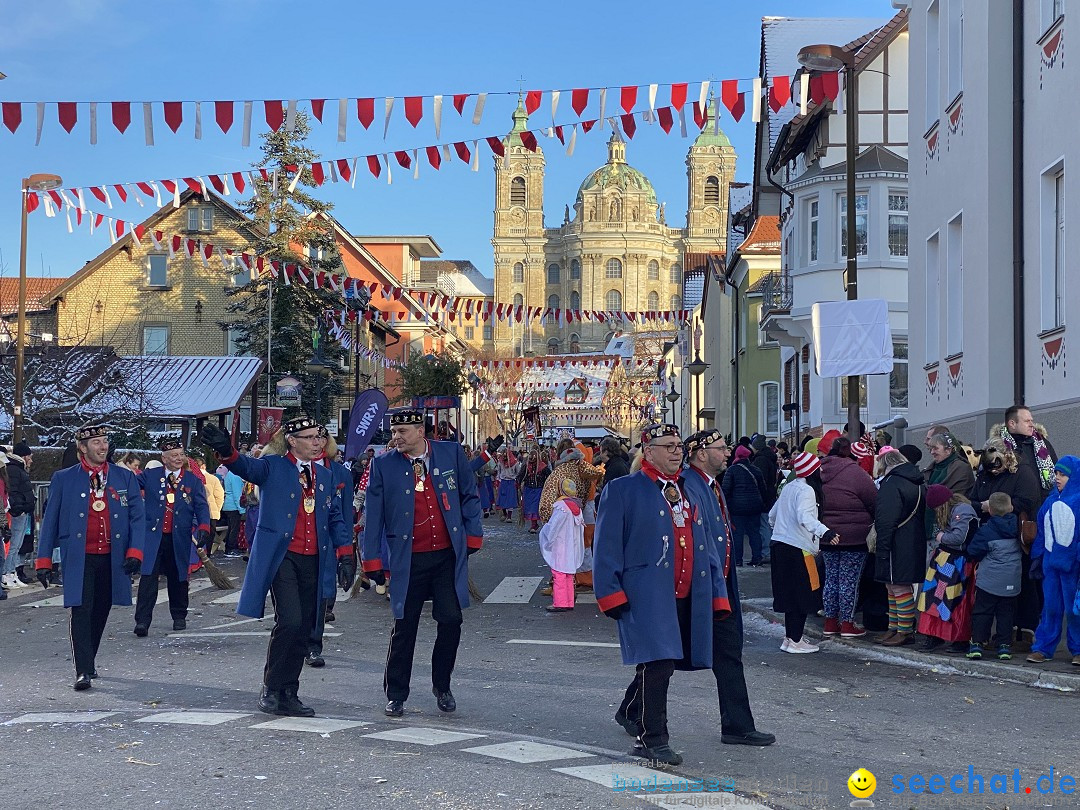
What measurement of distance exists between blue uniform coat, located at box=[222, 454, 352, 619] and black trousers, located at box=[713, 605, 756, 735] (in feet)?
8.85

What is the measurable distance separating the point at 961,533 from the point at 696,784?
505cm

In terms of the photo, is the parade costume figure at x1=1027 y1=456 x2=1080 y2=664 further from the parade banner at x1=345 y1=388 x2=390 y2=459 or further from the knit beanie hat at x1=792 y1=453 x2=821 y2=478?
the parade banner at x1=345 y1=388 x2=390 y2=459

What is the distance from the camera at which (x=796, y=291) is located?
1134 inches

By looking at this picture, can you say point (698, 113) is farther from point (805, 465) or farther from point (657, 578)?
point (657, 578)

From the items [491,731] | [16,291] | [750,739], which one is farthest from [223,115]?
[16,291]

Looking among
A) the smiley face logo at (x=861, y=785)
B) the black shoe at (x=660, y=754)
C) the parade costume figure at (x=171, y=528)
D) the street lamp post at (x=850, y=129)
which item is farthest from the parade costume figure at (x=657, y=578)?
the street lamp post at (x=850, y=129)

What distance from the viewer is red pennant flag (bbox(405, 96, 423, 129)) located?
1431 centimetres

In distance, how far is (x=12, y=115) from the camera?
14188 millimetres

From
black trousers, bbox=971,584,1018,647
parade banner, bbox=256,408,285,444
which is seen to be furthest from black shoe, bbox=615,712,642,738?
parade banner, bbox=256,408,285,444

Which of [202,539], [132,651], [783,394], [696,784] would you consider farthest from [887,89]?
[696,784]

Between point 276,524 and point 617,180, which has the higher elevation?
point 617,180

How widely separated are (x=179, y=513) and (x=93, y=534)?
11.3 ft

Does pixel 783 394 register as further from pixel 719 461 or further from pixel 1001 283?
pixel 719 461

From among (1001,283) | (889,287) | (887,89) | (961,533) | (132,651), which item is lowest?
(132,651)
